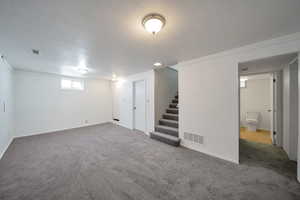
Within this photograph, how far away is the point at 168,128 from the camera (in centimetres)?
385

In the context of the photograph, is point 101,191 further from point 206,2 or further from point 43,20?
point 206,2

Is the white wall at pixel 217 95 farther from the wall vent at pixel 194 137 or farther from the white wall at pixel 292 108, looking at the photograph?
the white wall at pixel 292 108

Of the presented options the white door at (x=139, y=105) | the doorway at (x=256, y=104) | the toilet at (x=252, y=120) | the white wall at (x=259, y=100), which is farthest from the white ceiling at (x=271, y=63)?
the white door at (x=139, y=105)

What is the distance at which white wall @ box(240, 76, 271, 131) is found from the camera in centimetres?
478

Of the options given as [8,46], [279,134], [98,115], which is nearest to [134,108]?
[98,115]

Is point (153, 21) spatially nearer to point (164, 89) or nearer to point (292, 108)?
point (164, 89)

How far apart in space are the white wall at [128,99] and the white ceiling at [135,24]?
A: 6.61 feet

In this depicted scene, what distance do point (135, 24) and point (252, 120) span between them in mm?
5800

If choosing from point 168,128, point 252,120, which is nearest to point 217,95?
point 168,128

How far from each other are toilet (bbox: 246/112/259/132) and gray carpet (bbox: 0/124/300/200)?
202 cm

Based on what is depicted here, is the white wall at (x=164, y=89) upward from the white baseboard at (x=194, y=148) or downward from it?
upward

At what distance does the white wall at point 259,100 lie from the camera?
478cm

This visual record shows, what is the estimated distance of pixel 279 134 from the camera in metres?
3.16

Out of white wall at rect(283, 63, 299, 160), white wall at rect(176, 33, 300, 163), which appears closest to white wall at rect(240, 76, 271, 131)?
white wall at rect(283, 63, 299, 160)
